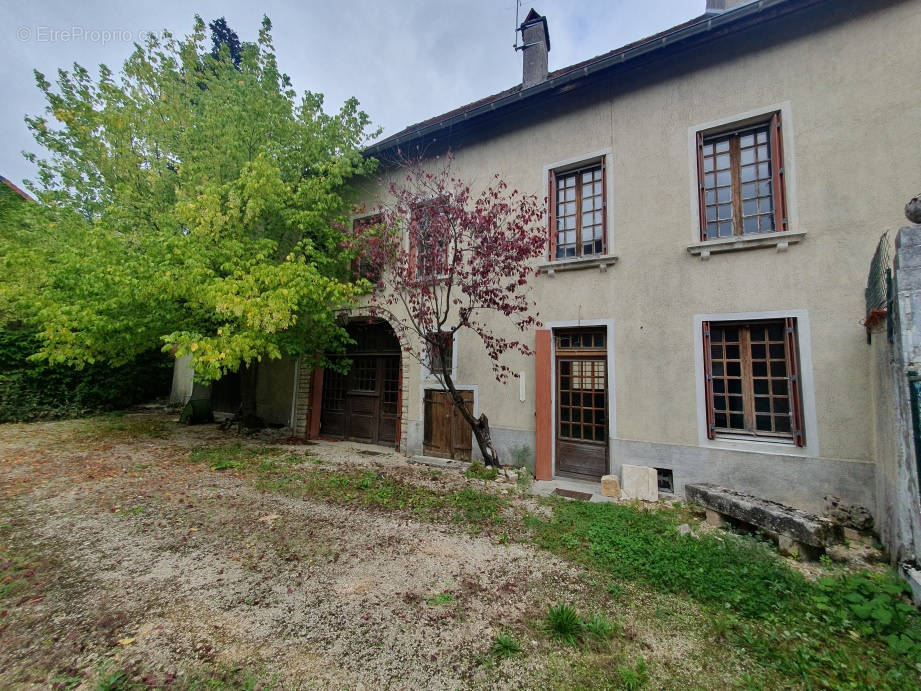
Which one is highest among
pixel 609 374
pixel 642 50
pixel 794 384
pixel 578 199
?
pixel 642 50

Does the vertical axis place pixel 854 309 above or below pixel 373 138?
below

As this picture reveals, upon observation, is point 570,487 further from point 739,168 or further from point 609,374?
point 739,168

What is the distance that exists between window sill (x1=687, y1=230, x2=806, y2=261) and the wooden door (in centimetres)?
464

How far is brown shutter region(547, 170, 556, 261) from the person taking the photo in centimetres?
708

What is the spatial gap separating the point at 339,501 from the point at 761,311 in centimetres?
657

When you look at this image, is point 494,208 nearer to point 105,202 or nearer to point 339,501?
point 339,501

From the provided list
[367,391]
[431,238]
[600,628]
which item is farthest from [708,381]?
[367,391]

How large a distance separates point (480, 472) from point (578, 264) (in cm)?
407

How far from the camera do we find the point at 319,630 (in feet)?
8.63

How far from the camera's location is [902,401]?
10.8 feet

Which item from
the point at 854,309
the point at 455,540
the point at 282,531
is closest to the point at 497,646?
the point at 455,540

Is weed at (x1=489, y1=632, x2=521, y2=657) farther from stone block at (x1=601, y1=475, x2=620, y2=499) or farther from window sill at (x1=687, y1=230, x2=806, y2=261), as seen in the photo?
window sill at (x1=687, y1=230, x2=806, y2=261)

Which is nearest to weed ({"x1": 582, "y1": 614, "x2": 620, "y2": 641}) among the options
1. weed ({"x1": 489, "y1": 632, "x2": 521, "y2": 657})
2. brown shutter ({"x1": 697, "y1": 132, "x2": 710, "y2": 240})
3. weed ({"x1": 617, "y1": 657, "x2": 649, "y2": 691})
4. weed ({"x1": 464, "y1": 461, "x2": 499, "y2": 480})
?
weed ({"x1": 617, "y1": 657, "x2": 649, "y2": 691})

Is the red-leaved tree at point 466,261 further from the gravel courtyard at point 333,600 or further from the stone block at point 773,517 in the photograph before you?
the stone block at point 773,517
